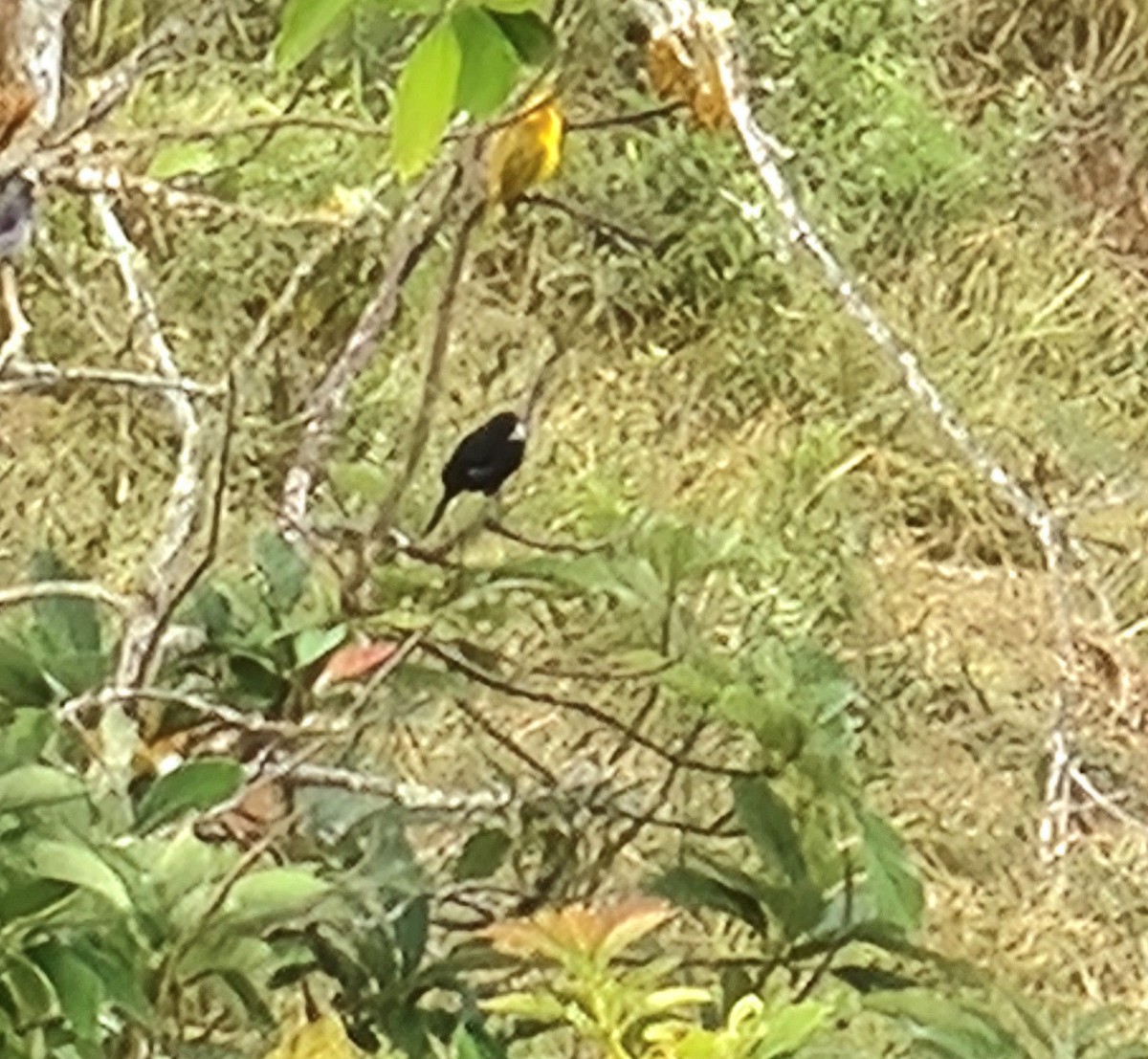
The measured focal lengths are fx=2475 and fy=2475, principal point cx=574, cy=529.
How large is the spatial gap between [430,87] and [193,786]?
0.80ft

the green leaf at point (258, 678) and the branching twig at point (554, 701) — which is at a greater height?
the green leaf at point (258, 678)

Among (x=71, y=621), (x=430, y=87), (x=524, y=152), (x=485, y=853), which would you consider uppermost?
(x=430, y=87)

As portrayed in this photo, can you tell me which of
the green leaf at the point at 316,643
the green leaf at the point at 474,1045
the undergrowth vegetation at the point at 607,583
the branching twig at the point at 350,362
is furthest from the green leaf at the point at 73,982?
the branching twig at the point at 350,362

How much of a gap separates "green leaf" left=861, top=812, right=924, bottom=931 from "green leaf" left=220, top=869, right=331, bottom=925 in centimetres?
20

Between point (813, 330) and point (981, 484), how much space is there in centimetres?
24

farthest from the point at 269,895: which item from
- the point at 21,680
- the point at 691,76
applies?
the point at 691,76

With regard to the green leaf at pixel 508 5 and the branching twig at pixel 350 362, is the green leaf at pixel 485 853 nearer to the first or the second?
the branching twig at pixel 350 362

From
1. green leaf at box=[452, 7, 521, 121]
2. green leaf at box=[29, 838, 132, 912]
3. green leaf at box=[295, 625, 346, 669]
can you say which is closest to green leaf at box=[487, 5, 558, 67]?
green leaf at box=[452, 7, 521, 121]

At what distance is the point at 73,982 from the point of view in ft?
1.82

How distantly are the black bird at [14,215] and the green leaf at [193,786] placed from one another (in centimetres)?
17

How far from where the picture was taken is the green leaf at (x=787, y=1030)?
1.98 feet

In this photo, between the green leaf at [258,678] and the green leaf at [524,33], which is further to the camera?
the green leaf at [258,678]

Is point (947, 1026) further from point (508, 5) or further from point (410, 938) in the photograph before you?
point (508, 5)

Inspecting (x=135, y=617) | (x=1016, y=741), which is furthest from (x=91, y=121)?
(x=1016, y=741)
